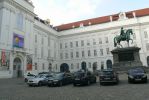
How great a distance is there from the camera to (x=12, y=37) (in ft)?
129

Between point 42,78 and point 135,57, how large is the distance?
48.0 ft

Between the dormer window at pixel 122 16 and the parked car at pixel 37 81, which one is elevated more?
the dormer window at pixel 122 16

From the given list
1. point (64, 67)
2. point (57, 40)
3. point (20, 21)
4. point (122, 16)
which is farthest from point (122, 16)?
point (20, 21)

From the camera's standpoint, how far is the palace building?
3844 centimetres

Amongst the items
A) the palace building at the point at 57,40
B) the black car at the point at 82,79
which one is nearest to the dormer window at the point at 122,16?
the palace building at the point at 57,40

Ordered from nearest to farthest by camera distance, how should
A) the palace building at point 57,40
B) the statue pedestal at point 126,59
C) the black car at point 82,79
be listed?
the black car at point 82,79 < the statue pedestal at point 126,59 < the palace building at point 57,40

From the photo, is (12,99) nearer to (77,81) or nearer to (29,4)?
(77,81)

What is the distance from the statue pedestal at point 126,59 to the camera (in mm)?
25078

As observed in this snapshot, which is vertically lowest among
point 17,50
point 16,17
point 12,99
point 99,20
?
point 12,99

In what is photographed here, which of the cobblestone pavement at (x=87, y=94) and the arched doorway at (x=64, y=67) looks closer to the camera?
the cobblestone pavement at (x=87, y=94)

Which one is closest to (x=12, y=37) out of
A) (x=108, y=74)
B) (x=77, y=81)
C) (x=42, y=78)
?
(x=42, y=78)

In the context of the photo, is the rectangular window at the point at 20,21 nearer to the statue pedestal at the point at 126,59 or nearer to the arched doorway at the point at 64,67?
the arched doorway at the point at 64,67

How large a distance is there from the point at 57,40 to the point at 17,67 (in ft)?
86.6

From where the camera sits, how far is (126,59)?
2619 centimetres
